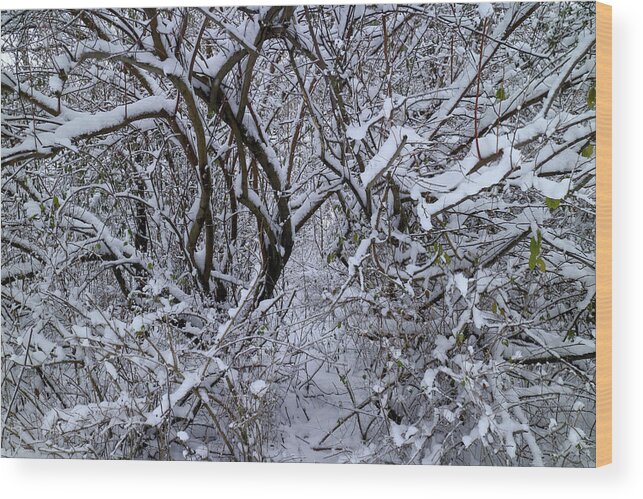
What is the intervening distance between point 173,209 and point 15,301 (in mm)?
687

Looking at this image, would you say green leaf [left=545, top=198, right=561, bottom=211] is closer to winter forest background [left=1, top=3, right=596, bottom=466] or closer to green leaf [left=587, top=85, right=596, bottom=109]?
winter forest background [left=1, top=3, right=596, bottom=466]

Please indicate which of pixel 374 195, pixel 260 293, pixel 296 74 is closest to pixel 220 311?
pixel 260 293

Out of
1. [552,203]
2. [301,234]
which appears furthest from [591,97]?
[301,234]

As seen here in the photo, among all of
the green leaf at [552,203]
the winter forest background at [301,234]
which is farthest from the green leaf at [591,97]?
the green leaf at [552,203]

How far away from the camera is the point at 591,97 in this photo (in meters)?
2.58

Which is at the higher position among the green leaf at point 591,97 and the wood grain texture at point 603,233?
the green leaf at point 591,97

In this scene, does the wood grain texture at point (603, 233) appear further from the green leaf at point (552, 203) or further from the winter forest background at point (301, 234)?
the green leaf at point (552, 203)

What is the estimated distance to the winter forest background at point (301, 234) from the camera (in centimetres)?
265

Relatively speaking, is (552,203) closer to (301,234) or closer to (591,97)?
(591,97)

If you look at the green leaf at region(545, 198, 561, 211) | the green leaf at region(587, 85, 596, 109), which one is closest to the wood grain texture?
the green leaf at region(587, 85, 596, 109)

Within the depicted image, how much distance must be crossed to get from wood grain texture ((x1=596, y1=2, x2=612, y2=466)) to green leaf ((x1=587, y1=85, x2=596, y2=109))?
0.01m

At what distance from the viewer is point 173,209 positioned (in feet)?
9.60

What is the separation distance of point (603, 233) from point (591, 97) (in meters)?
0.47

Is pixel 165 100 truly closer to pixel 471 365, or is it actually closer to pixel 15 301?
pixel 15 301
